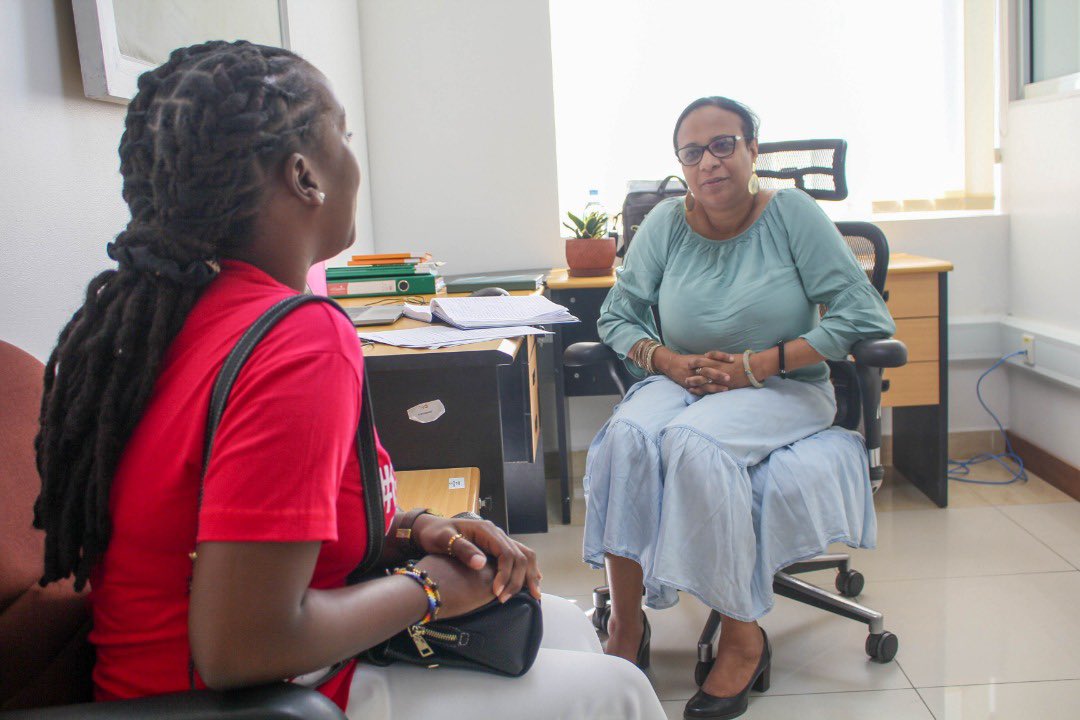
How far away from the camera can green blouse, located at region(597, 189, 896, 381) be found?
1.92 meters

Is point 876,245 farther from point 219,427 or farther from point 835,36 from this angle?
point 219,427

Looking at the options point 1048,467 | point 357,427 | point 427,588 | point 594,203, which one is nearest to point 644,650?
point 427,588

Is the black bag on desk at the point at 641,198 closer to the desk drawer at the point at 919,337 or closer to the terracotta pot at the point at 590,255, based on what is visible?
the terracotta pot at the point at 590,255

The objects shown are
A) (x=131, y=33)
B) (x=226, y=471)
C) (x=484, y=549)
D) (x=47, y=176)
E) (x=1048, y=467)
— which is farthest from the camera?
(x=1048, y=467)

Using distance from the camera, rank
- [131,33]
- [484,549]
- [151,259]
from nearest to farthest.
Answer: [151,259]
[484,549]
[131,33]

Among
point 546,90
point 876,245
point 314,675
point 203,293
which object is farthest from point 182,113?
point 546,90

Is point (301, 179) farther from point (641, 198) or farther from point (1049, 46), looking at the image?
point (1049, 46)

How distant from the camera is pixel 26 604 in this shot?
839 mm

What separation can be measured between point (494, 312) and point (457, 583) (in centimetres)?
101

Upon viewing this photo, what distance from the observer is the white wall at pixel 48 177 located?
118cm

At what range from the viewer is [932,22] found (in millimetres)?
3174

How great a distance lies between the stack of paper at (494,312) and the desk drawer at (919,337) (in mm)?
1376

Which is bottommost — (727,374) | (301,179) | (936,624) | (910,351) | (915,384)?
(936,624)

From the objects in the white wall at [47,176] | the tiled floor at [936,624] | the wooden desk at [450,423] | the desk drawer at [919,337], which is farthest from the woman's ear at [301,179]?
the desk drawer at [919,337]
